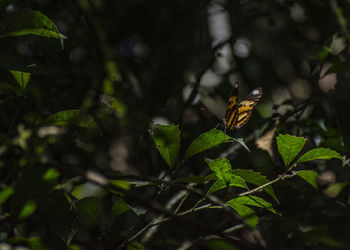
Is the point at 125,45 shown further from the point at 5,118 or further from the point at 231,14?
the point at 5,118

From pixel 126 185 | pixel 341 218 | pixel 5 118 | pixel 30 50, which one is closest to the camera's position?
pixel 126 185

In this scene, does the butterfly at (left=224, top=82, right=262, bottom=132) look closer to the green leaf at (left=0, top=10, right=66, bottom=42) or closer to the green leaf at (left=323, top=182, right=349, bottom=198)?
the green leaf at (left=323, top=182, right=349, bottom=198)

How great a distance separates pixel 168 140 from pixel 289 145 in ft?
0.87

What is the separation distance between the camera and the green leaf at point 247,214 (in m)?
0.78

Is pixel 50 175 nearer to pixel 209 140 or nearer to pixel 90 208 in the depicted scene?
pixel 90 208

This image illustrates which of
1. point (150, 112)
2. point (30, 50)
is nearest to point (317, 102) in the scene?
point (150, 112)

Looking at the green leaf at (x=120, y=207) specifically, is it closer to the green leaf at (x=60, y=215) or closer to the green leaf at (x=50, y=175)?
the green leaf at (x=60, y=215)

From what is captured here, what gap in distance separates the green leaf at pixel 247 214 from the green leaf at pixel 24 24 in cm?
51

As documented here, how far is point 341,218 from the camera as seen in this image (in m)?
1.00

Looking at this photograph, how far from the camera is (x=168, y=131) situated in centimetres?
85

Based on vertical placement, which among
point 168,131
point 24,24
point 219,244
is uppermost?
point 24,24

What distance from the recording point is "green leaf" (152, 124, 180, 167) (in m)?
0.85

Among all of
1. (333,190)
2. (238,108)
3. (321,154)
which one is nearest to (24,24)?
(238,108)

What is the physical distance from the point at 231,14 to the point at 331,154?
1208 mm
